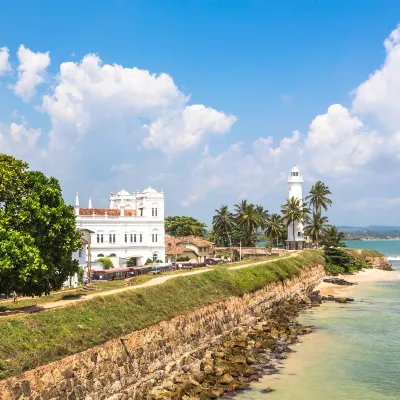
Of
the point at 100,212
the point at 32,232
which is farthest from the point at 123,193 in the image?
the point at 32,232

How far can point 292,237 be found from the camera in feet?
336

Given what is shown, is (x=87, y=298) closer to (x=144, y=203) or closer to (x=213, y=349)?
(x=213, y=349)

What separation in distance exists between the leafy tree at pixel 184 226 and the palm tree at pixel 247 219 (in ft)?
54.3

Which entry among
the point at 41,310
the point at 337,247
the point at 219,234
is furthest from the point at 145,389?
the point at 219,234

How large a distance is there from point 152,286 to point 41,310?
11.3 meters

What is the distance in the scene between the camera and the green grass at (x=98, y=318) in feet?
75.0

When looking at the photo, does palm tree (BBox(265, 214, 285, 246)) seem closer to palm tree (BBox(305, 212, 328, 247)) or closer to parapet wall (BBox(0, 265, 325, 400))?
palm tree (BBox(305, 212, 328, 247))

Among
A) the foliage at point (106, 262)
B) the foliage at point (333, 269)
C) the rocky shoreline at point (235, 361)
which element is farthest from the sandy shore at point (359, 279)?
the foliage at point (106, 262)

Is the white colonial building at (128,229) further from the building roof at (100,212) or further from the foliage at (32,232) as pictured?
the foliage at (32,232)

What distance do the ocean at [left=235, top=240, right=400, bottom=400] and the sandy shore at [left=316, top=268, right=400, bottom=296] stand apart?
15586 millimetres

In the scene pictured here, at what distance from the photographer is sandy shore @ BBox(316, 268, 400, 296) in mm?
70438

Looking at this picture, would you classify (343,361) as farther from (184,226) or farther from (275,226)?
(184,226)

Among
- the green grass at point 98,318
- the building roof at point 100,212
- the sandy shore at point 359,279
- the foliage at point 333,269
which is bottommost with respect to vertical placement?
the sandy shore at point 359,279

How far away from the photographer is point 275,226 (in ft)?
337
